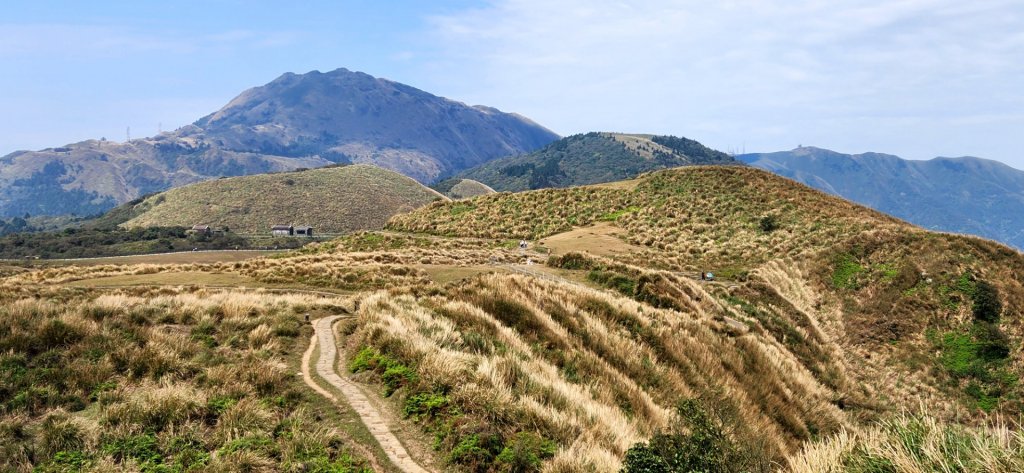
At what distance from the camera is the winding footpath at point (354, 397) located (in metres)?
8.19

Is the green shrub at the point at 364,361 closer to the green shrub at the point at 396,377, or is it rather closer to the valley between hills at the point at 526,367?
the valley between hills at the point at 526,367

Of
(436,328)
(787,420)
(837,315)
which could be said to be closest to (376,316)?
(436,328)

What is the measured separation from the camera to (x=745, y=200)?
5578cm

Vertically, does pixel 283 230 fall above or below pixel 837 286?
below

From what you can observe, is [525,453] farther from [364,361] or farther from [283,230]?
[283,230]

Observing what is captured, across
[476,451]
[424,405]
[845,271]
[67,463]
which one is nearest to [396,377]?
[424,405]

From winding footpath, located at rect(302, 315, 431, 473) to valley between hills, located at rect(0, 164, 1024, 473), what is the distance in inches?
2.2

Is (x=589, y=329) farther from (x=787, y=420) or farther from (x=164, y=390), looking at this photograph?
(x=164, y=390)

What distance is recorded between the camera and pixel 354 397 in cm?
1030

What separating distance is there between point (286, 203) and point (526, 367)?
531 ft

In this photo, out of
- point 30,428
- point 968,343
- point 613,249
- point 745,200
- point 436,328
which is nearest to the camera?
point 30,428

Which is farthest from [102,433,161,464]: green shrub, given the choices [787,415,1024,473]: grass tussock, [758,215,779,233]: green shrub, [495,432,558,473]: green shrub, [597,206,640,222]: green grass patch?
[597,206,640,222]: green grass patch

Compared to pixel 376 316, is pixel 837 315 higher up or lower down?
lower down

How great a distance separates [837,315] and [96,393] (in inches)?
1343
